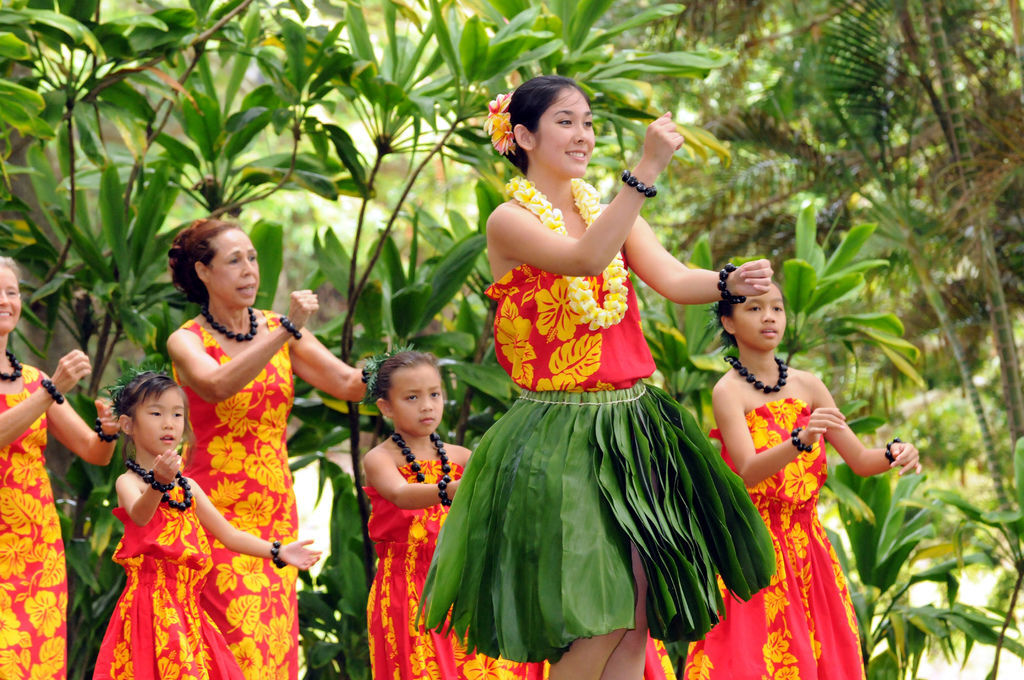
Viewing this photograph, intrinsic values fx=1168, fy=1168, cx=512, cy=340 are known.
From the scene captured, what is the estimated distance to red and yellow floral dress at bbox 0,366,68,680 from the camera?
2.80 m

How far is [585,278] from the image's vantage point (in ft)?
6.69

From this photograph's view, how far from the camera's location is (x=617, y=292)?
2.08 metres

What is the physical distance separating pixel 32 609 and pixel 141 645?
0.33 metres

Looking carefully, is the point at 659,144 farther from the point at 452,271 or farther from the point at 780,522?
the point at 452,271

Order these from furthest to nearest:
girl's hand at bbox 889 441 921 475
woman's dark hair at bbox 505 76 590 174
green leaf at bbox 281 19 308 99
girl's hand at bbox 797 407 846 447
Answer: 1. green leaf at bbox 281 19 308 99
2. girl's hand at bbox 889 441 921 475
3. girl's hand at bbox 797 407 846 447
4. woman's dark hair at bbox 505 76 590 174

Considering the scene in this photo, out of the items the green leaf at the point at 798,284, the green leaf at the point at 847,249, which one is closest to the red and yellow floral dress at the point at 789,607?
the green leaf at the point at 798,284

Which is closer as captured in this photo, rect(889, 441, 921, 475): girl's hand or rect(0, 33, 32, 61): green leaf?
rect(889, 441, 921, 475): girl's hand

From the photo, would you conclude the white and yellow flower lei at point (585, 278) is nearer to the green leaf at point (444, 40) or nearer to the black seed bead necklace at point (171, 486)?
the black seed bead necklace at point (171, 486)

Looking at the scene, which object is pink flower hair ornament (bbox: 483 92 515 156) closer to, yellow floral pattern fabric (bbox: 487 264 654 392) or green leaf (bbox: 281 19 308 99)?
yellow floral pattern fabric (bbox: 487 264 654 392)

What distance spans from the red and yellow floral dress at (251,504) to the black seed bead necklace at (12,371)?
0.41 meters

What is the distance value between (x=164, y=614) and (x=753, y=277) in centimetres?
163

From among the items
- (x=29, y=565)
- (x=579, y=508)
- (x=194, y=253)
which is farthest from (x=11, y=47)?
(x=579, y=508)

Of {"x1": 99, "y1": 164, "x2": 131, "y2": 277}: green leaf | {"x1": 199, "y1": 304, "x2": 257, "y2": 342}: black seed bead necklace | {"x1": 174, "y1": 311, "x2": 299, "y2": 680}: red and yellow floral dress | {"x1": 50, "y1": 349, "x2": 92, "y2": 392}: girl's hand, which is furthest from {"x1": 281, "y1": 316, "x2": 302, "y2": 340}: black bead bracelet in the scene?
{"x1": 99, "y1": 164, "x2": 131, "y2": 277}: green leaf

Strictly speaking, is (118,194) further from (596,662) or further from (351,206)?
(351,206)
